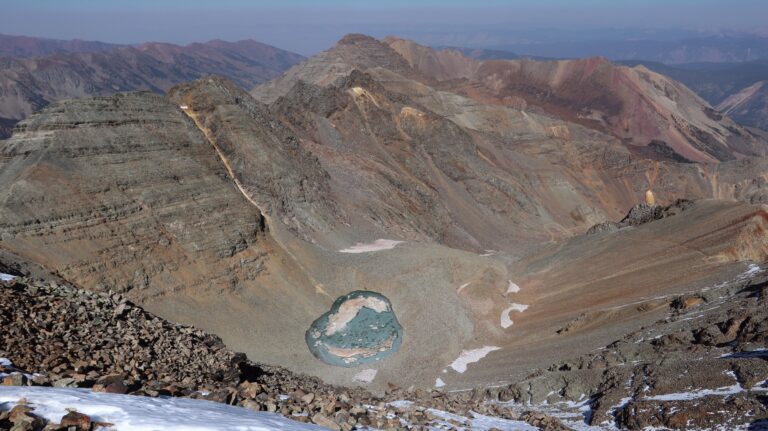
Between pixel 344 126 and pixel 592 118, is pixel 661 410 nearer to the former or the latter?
pixel 344 126

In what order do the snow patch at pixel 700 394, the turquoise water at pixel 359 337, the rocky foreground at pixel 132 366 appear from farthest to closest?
1. the turquoise water at pixel 359 337
2. the snow patch at pixel 700 394
3. the rocky foreground at pixel 132 366

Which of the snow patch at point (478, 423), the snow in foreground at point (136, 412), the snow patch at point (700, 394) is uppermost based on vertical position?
the snow in foreground at point (136, 412)

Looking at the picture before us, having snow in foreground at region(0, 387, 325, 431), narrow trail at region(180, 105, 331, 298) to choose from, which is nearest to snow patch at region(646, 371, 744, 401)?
snow in foreground at region(0, 387, 325, 431)

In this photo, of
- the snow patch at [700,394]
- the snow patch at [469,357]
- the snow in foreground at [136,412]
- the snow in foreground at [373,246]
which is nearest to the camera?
the snow in foreground at [136,412]

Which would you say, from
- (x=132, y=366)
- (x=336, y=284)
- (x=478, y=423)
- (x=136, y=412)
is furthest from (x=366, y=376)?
(x=136, y=412)

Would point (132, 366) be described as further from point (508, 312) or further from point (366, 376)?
point (508, 312)

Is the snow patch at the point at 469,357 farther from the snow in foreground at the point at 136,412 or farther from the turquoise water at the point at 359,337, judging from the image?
the snow in foreground at the point at 136,412

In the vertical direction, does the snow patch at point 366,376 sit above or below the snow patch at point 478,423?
below

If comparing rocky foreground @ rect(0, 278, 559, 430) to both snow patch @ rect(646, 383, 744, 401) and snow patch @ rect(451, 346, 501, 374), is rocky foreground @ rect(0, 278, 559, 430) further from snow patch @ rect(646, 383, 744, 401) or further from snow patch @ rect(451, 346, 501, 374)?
snow patch @ rect(451, 346, 501, 374)

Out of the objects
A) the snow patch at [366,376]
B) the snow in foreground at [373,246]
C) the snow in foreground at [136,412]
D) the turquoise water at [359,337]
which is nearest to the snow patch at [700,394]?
the snow in foreground at [136,412]

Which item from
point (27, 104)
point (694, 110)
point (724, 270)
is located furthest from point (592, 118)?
point (27, 104)
